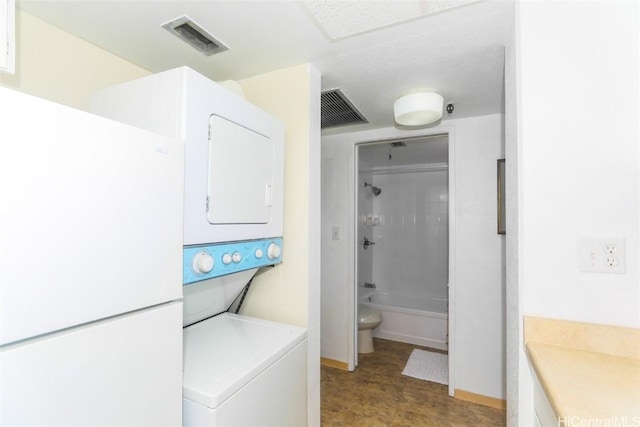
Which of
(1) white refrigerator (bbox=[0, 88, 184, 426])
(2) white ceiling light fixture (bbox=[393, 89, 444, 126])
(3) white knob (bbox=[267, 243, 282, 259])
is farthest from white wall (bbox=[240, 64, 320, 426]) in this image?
(1) white refrigerator (bbox=[0, 88, 184, 426])

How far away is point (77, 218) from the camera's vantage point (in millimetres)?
742

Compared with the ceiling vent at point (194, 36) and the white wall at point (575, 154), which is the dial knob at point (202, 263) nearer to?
the ceiling vent at point (194, 36)

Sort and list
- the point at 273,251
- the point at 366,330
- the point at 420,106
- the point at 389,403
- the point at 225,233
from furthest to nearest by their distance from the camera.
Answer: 1. the point at 366,330
2. the point at 389,403
3. the point at 420,106
4. the point at 273,251
5. the point at 225,233

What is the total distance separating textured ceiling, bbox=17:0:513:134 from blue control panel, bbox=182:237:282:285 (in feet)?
3.27

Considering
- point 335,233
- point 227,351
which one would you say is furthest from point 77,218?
point 335,233

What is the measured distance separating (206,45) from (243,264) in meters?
1.14

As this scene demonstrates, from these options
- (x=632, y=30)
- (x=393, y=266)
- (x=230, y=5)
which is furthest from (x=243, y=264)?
(x=393, y=266)

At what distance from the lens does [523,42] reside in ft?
3.80

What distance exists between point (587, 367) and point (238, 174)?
1.46 meters

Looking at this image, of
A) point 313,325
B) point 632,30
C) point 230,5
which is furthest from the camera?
point 313,325

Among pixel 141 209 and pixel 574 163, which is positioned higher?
pixel 574 163

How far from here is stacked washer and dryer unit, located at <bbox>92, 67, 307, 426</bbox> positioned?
116 cm

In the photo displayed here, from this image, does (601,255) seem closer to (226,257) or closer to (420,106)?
(420,106)

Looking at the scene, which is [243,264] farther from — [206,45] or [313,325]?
[206,45]
